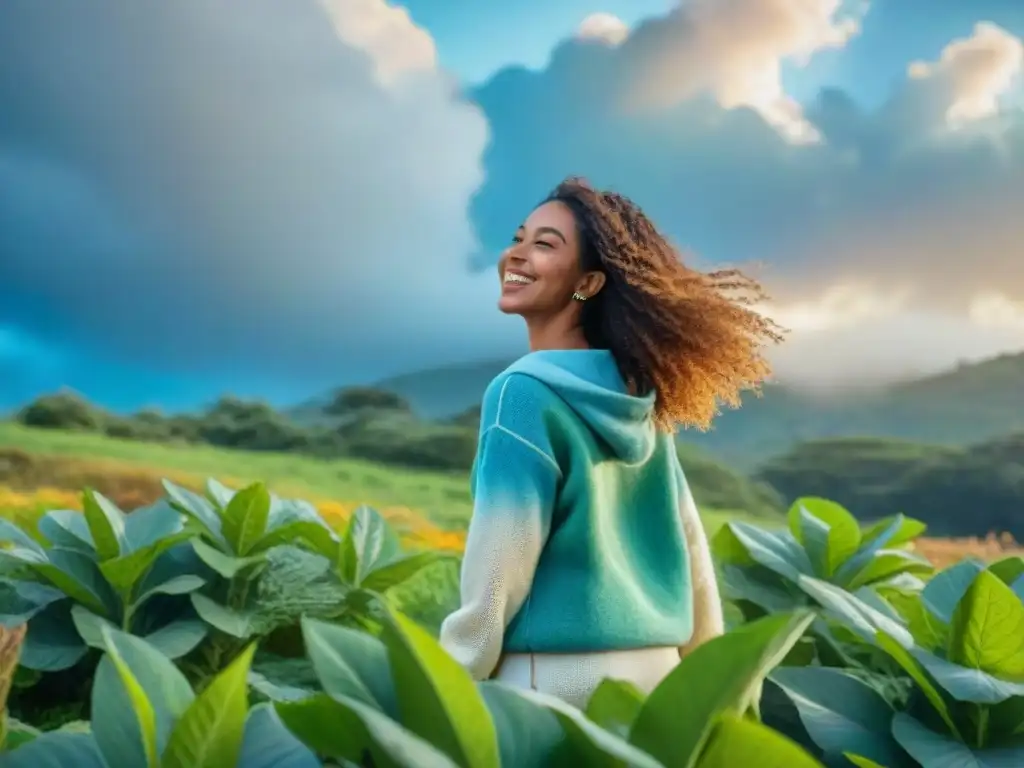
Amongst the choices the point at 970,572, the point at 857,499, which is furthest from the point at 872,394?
the point at 970,572

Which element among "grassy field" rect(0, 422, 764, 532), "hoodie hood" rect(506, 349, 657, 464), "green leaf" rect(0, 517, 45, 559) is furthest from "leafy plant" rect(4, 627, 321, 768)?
"grassy field" rect(0, 422, 764, 532)

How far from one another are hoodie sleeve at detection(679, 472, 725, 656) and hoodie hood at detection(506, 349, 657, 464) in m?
0.12

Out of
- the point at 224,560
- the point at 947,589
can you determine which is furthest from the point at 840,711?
the point at 224,560

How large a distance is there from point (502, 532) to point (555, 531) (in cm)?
7

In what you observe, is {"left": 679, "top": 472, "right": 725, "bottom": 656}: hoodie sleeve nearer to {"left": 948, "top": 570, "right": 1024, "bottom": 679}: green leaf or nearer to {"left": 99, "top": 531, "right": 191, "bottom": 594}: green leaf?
{"left": 948, "top": 570, "right": 1024, "bottom": 679}: green leaf

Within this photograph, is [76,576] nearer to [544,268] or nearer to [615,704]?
[544,268]

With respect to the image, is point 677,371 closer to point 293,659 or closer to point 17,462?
point 293,659

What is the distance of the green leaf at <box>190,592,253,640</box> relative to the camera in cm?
129

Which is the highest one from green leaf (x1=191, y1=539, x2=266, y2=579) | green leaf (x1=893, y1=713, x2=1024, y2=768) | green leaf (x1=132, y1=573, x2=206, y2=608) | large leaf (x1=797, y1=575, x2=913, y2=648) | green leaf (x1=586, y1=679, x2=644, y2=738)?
green leaf (x1=191, y1=539, x2=266, y2=579)

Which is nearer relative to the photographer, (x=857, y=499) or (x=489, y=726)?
(x=489, y=726)

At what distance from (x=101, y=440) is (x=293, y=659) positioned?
9.96 ft

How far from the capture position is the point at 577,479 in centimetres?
102

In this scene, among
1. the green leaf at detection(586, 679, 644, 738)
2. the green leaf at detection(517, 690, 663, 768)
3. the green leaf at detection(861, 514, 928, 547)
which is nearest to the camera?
the green leaf at detection(517, 690, 663, 768)

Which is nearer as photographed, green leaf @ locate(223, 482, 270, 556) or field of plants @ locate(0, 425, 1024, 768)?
field of plants @ locate(0, 425, 1024, 768)
